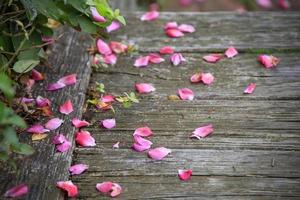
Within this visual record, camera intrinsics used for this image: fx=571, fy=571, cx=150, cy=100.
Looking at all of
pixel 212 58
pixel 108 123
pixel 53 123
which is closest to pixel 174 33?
pixel 212 58

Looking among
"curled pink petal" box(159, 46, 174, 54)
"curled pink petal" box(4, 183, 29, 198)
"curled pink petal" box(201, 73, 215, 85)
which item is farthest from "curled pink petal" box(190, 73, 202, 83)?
"curled pink petal" box(4, 183, 29, 198)

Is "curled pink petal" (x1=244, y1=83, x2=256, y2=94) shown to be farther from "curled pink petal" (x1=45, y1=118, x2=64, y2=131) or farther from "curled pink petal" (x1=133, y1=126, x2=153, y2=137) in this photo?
"curled pink petal" (x1=45, y1=118, x2=64, y2=131)

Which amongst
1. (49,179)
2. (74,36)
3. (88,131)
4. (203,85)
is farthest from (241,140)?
(74,36)

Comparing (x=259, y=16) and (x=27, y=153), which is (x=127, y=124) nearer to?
(x=27, y=153)

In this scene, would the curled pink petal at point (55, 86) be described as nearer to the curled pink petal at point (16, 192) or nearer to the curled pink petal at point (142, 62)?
the curled pink petal at point (142, 62)

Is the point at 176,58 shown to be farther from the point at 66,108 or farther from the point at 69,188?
the point at 69,188
